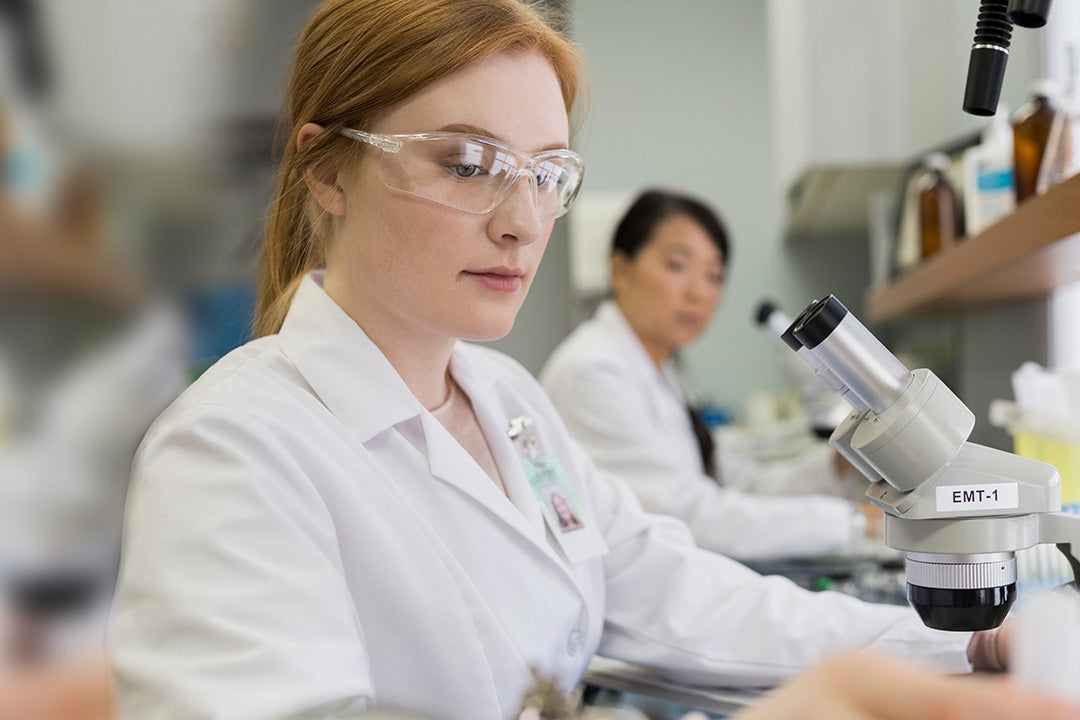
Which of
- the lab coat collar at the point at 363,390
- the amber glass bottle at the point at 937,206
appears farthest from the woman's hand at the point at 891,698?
the amber glass bottle at the point at 937,206

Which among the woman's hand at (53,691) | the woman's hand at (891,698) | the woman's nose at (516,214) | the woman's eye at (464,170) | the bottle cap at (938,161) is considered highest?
the bottle cap at (938,161)

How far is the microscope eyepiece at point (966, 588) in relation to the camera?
0.76m

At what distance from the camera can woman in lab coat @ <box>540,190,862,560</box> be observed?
2.06m

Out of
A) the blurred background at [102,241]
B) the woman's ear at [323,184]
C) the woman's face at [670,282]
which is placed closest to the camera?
the blurred background at [102,241]

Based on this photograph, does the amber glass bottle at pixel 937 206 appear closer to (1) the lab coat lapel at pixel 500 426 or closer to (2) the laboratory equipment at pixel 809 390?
(2) the laboratory equipment at pixel 809 390

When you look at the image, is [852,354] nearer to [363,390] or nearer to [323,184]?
[363,390]

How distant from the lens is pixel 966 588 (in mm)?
762

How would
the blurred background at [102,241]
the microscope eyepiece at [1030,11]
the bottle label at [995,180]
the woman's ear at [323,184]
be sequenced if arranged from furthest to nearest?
the bottle label at [995,180] → the woman's ear at [323,184] → the microscope eyepiece at [1030,11] → the blurred background at [102,241]

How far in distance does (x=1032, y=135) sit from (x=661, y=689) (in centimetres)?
120

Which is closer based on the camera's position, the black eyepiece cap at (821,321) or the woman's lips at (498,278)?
the black eyepiece cap at (821,321)

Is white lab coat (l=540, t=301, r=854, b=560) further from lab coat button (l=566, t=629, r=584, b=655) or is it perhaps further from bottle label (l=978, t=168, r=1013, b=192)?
lab coat button (l=566, t=629, r=584, b=655)

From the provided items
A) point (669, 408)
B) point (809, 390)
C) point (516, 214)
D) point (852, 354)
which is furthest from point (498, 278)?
point (809, 390)

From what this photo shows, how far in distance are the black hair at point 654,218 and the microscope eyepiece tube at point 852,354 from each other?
78.4 inches

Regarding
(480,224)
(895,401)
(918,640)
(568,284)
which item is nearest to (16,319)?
(895,401)
